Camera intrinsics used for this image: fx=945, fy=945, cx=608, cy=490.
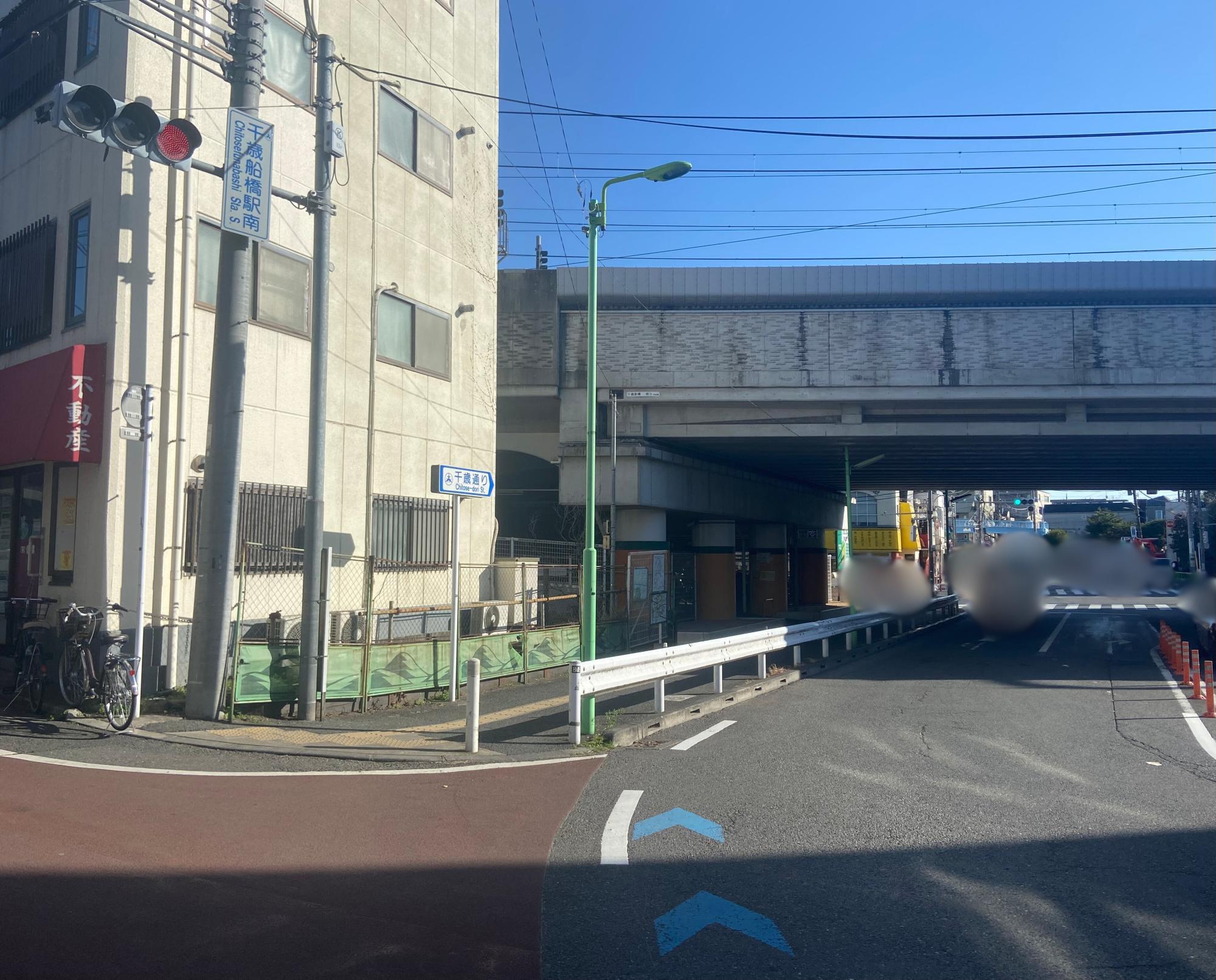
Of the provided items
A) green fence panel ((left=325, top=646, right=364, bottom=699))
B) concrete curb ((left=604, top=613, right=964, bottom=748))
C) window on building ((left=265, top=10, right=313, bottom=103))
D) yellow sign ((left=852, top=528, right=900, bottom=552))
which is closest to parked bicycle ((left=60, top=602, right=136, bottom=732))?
green fence panel ((left=325, top=646, right=364, bottom=699))

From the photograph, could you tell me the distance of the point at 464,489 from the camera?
1218 centimetres

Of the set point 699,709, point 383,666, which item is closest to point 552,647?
point 383,666

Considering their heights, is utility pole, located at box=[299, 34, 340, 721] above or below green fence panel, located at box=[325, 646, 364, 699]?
above

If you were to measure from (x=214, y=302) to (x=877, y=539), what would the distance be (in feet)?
98.4

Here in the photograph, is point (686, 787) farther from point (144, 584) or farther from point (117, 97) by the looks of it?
point (117, 97)

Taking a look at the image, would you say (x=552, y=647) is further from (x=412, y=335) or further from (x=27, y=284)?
(x=27, y=284)

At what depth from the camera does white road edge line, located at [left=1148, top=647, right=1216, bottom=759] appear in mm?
9870

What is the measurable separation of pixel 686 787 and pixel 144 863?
161 inches

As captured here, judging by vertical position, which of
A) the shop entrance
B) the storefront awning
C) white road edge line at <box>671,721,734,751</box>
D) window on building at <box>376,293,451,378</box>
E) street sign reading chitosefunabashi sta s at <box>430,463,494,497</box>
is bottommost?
white road edge line at <box>671,721,734,751</box>

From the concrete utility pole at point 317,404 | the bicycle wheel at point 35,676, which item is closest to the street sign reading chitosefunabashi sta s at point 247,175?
the concrete utility pole at point 317,404

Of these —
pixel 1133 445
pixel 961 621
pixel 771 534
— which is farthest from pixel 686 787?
pixel 771 534

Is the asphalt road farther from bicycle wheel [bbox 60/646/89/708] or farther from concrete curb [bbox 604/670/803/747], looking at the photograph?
bicycle wheel [bbox 60/646/89/708]

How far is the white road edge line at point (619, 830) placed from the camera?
6.01 meters

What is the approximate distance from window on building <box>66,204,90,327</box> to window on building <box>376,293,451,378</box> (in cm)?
423
